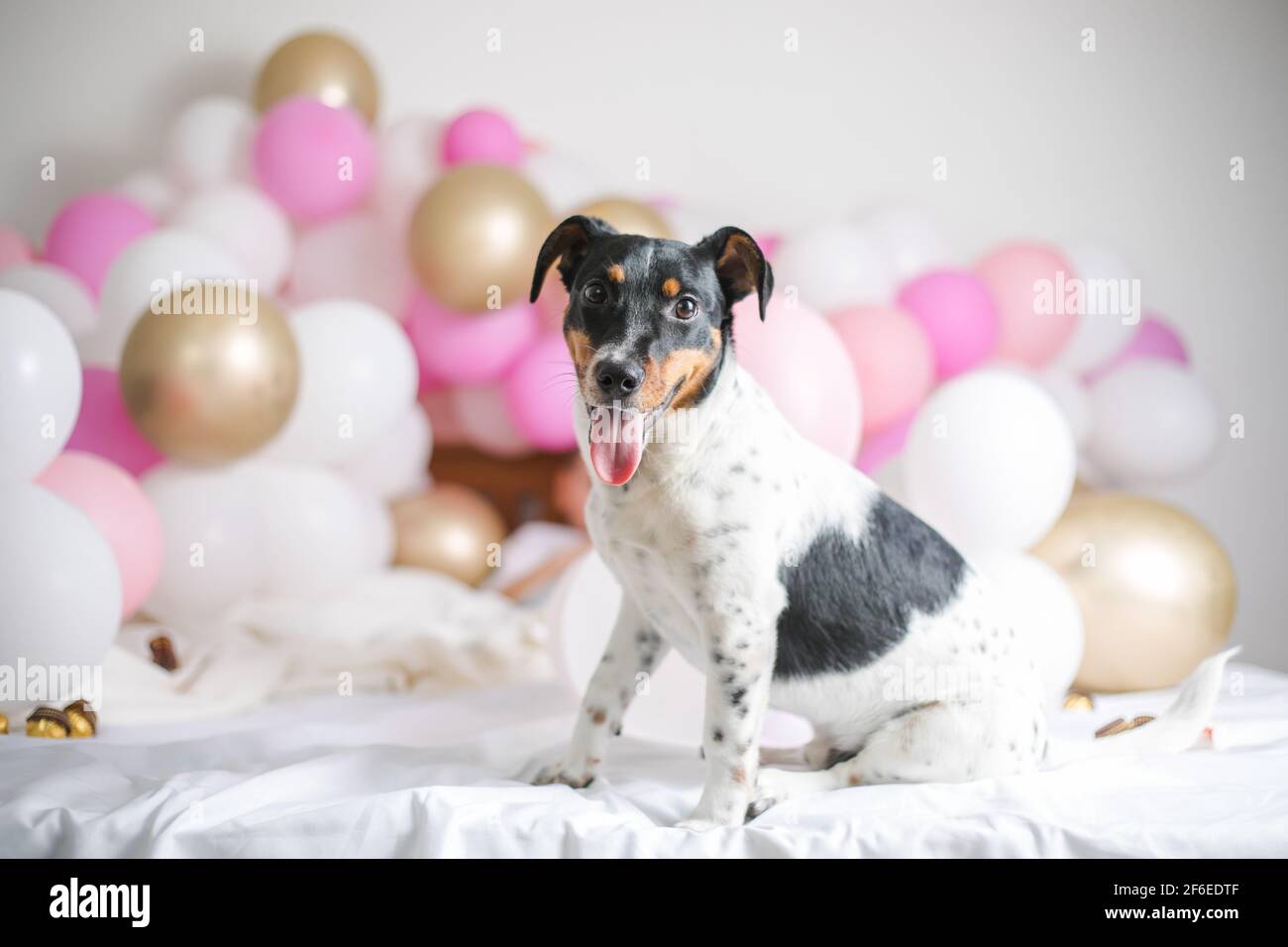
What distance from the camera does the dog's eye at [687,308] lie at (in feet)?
6.71

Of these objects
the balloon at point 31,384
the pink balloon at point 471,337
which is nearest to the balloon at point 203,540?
the balloon at point 31,384

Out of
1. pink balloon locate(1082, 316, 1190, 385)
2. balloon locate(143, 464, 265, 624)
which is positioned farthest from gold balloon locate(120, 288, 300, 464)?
pink balloon locate(1082, 316, 1190, 385)

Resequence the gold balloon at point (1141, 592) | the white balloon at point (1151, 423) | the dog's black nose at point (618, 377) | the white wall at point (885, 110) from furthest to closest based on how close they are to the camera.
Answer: the white wall at point (885, 110), the white balloon at point (1151, 423), the gold balloon at point (1141, 592), the dog's black nose at point (618, 377)

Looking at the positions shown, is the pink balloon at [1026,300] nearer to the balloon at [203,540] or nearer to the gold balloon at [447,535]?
the gold balloon at [447,535]

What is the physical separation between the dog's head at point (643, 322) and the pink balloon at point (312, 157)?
8.48ft

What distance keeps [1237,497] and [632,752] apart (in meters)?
3.83

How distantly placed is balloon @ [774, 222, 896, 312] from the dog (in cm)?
196

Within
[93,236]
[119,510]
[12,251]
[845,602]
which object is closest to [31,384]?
[119,510]

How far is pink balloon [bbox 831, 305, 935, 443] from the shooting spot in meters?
3.93

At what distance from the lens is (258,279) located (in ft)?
15.0

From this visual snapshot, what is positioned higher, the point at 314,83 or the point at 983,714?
the point at 314,83

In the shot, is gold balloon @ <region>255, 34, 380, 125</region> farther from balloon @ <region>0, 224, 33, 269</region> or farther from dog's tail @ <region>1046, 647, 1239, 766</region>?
dog's tail @ <region>1046, 647, 1239, 766</region>

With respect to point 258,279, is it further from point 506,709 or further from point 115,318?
point 506,709
